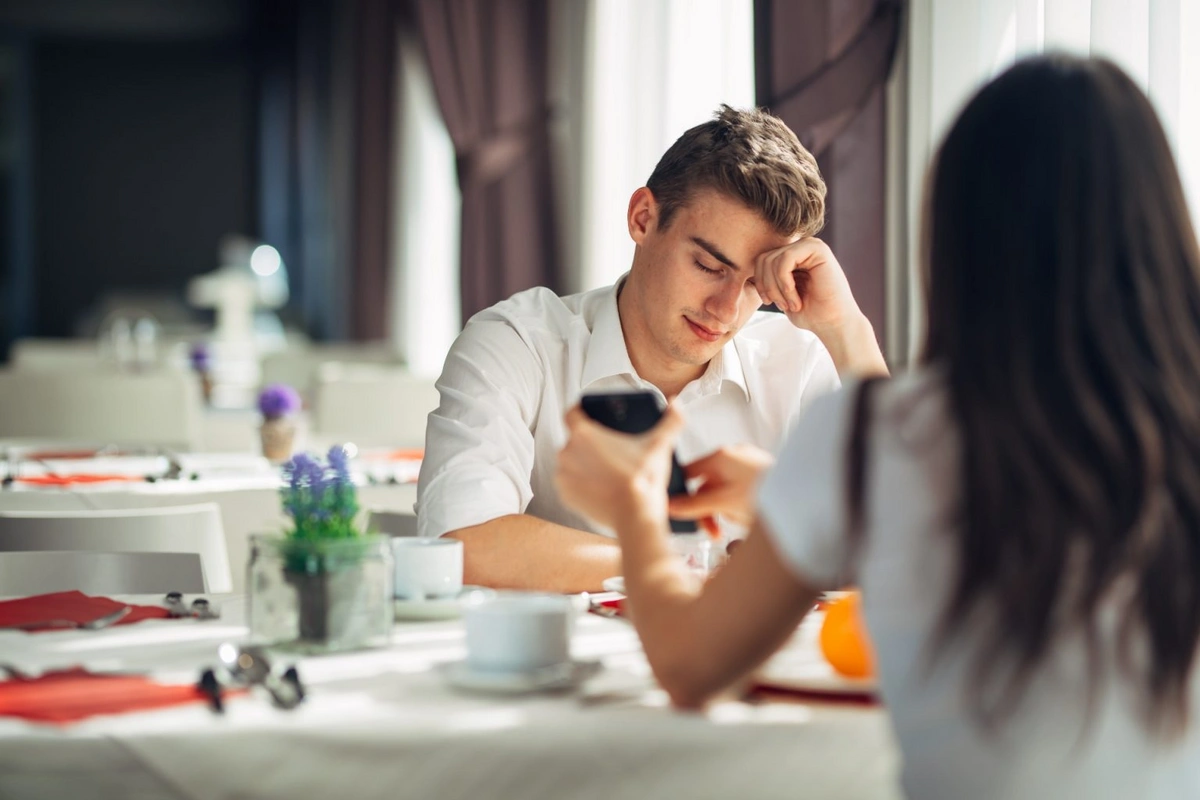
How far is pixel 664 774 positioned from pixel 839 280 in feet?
3.89

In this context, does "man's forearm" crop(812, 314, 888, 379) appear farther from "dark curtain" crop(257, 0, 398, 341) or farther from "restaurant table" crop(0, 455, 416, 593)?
"dark curtain" crop(257, 0, 398, 341)

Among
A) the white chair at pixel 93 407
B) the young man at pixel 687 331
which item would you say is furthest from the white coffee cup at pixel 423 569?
the white chair at pixel 93 407

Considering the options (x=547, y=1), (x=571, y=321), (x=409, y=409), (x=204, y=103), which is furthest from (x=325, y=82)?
(x=571, y=321)

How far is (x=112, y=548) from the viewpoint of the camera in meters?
2.02

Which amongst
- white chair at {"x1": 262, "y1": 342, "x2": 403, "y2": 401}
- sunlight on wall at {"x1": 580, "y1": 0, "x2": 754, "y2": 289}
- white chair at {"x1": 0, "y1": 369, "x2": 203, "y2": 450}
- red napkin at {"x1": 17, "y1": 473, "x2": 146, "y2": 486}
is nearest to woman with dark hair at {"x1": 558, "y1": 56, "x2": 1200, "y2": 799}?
red napkin at {"x1": 17, "y1": 473, "x2": 146, "y2": 486}

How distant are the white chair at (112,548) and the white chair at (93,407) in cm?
174

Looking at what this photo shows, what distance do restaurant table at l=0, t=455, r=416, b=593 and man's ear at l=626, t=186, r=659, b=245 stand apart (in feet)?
2.31

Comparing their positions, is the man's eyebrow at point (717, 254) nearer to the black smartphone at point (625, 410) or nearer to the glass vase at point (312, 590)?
the black smartphone at point (625, 410)

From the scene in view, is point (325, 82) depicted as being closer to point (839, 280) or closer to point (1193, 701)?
point (839, 280)

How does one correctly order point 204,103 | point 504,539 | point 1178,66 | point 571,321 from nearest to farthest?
point 504,539 < point 1178,66 < point 571,321 < point 204,103

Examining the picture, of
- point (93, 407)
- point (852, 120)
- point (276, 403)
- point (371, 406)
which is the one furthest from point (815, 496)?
point (371, 406)

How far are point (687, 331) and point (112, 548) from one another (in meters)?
0.92

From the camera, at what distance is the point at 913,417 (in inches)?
36.9

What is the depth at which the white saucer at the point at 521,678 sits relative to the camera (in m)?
1.10
